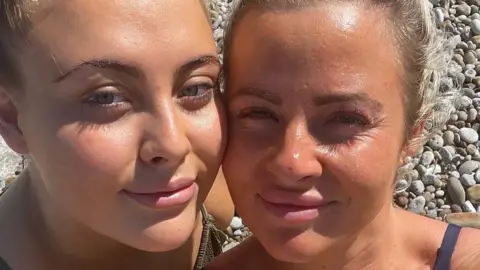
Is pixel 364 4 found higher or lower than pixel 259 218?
higher

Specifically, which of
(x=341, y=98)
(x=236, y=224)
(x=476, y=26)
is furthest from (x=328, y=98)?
(x=476, y=26)

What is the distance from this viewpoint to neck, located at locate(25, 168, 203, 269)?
2.46 m

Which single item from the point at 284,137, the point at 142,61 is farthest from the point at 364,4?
the point at 142,61

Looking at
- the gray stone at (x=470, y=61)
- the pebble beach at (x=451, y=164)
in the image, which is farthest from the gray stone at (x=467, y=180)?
the gray stone at (x=470, y=61)

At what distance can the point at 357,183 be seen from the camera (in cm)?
211

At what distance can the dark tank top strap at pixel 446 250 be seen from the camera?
269cm

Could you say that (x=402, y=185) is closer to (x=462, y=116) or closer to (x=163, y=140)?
(x=462, y=116)

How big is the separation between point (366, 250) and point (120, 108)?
3.54 feet

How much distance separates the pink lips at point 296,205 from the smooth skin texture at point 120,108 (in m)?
0.23

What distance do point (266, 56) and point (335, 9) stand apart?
0.24 m

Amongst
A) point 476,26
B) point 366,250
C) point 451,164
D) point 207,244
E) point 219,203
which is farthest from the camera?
point 476,26

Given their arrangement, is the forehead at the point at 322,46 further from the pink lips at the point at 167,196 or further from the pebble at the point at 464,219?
the pebble at the point at 464,219

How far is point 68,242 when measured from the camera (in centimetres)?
250

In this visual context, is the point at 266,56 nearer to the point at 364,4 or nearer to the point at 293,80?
the point at 293,80
